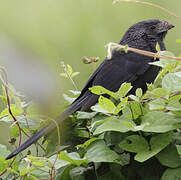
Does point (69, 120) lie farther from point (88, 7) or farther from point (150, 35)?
point (88, 7)

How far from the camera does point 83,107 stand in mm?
1989

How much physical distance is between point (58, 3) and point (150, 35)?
1.13 meters

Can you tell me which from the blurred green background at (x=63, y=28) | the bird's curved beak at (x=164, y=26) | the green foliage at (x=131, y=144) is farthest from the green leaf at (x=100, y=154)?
the blurred green background at (x=63, y=28)

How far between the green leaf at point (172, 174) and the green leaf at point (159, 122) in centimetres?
12

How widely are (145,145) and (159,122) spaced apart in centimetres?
8

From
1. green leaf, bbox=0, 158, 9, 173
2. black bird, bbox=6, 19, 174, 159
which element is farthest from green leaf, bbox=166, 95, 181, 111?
black bird, bbox=6, 19, 174, 159

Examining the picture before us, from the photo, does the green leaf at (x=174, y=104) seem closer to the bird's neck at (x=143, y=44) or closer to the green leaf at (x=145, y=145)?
the green leaf at (x=145, y=145)

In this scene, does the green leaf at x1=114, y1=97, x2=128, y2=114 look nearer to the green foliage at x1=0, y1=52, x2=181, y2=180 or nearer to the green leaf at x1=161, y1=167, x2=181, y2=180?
the green foliage at x1=0, y1=52, x2=181, y2=180

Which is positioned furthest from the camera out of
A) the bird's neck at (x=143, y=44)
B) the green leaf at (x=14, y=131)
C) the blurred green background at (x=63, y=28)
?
the blurred green background at (x=63, y=28)

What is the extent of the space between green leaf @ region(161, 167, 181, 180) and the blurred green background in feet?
8.18

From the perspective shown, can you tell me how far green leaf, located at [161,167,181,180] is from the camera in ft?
3.54

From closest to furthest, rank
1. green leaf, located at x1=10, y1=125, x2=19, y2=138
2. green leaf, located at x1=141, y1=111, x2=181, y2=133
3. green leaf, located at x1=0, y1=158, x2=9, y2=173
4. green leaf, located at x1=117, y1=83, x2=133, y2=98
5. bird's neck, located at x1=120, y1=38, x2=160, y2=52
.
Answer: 1. green leaf, located at x1=141, y1=111, x2=181, y2=133
2. green leaf, located at x1=117, y1=83, x2=133, y2=98
3. green leaf, located at x1=0, y1=158, x2=9, y2=173
4. green leaf, located at x1=10, y1=125, x2=19, y2=138
5. bird's neck, located at x1=120, y1=38, x2=160, y2=52

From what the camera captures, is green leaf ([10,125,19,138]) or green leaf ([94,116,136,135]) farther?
green leaf ([10,125,19,138])

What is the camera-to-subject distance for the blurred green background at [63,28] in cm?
367
